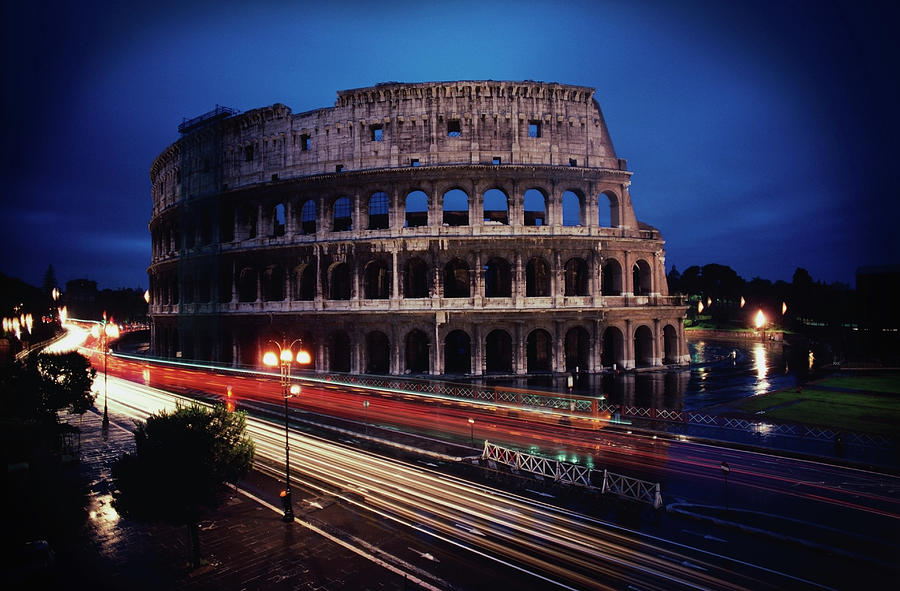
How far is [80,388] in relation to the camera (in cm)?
2280

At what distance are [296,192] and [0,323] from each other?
95.3ft

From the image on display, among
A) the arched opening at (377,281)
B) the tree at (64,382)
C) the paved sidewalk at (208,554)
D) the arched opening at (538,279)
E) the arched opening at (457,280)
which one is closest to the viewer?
the paved sidewalk at (208,554)

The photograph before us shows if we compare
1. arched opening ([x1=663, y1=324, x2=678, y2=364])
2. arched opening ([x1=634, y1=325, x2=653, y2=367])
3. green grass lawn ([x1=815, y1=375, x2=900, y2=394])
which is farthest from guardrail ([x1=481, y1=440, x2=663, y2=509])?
arched opening ([x1=663, y1=324, x2=678, y2=364])

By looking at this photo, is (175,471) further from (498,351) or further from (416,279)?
(498,351)

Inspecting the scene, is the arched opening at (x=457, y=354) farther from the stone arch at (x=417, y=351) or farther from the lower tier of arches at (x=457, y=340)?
the stone arch at (x=417, y=351)

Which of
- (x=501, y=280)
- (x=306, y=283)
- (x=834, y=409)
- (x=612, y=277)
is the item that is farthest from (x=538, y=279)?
(x=834, y=409)

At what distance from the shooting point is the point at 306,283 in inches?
1715

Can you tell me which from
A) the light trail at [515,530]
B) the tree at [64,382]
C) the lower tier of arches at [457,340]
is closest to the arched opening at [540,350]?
the lower tier of arches at [457,340]

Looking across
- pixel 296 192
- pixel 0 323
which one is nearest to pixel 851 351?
pixel 296 192

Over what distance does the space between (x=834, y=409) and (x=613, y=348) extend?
647 inches

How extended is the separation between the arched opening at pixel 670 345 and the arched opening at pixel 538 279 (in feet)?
39.6

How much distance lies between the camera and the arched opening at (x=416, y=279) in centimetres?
4128

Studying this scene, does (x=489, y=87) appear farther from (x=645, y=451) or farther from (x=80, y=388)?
(x=80, y=388)

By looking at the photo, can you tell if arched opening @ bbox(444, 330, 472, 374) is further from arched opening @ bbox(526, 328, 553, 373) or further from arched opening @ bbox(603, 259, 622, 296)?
arched opening @ bbox(603, 259, 622, 296)
